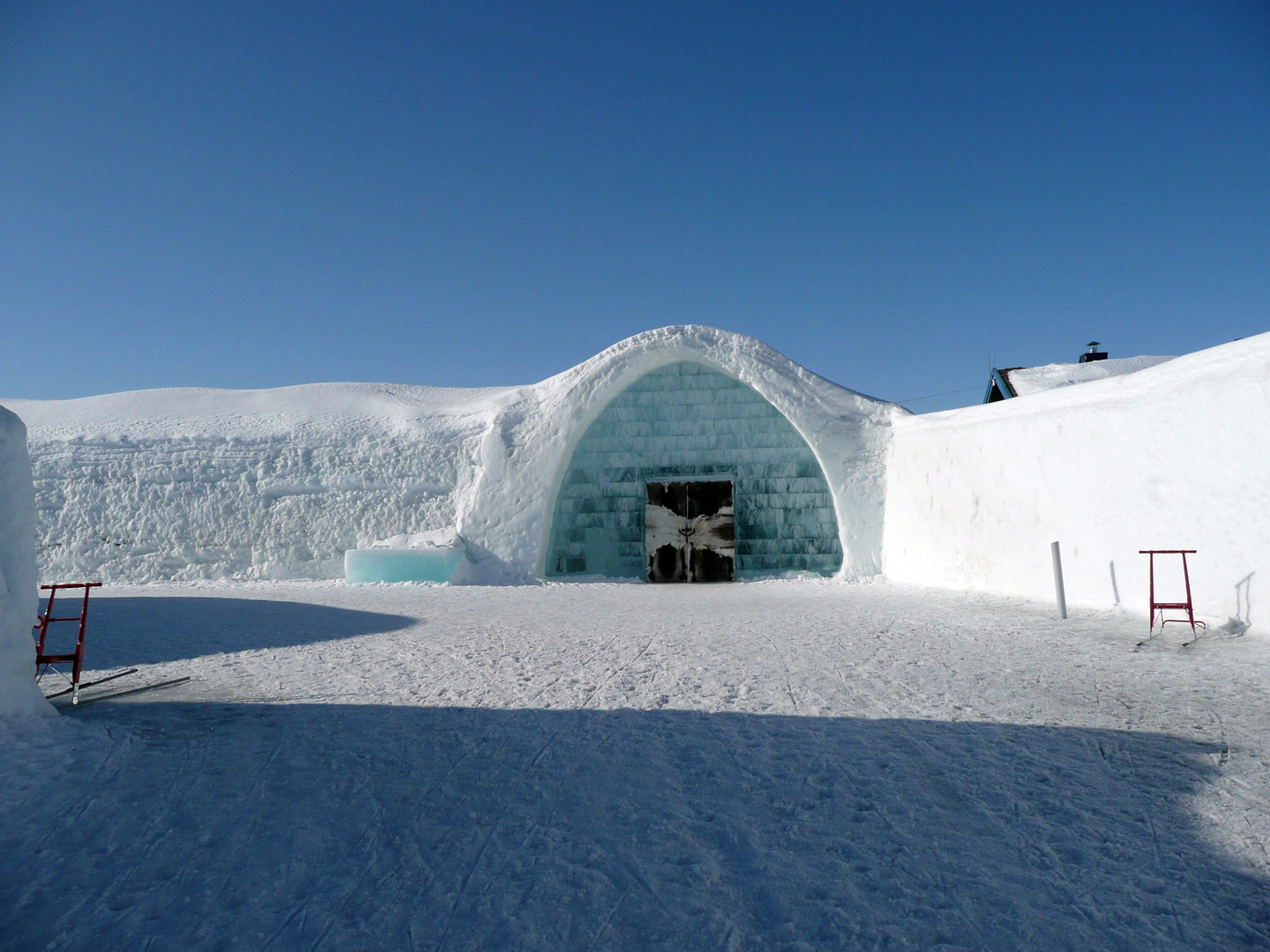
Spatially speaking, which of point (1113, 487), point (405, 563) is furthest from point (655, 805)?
point (405, 563)

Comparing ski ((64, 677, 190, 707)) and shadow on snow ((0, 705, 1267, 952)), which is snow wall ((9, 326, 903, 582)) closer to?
ski ((64, 677, 190, 707))

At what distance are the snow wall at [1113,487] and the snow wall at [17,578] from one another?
9.73 metres

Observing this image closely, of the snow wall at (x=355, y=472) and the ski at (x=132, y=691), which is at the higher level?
the snow wall at (x=355, y=472)

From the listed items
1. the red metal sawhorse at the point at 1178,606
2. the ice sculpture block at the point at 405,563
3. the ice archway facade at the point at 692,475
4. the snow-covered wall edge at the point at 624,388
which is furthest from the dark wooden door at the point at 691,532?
the red metal sawhorse at the point at 1178,606

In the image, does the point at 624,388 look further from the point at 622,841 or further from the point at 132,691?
the point at 622,841

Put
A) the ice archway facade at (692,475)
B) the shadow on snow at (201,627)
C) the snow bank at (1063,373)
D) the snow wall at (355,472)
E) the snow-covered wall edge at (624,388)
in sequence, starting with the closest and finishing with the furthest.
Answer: the shadow on snow at (201,627) < the snow-covered wall edge at (624,388) < the snow wall at (355,472) < the ice archway facade at (692,475) < the snow bank at (1063,373)

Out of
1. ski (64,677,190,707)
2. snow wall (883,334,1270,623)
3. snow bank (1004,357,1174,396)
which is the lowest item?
ski (64,677,190,707)

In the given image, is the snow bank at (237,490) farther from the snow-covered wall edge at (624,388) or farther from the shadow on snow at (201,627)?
the shadow on snow at (201,627)

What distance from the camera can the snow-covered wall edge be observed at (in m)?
13.3

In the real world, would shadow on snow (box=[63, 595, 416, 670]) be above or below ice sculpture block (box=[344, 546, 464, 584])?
below

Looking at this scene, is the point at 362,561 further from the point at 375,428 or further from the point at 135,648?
the point at 135,648

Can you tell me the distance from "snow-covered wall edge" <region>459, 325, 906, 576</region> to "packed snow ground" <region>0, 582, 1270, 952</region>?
7.55m

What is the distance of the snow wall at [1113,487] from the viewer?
6637mm

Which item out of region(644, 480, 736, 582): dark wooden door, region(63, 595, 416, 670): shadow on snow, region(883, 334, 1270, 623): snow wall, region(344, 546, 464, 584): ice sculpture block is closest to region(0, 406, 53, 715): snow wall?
region(63, 595, 416, 670): shadow on snow
